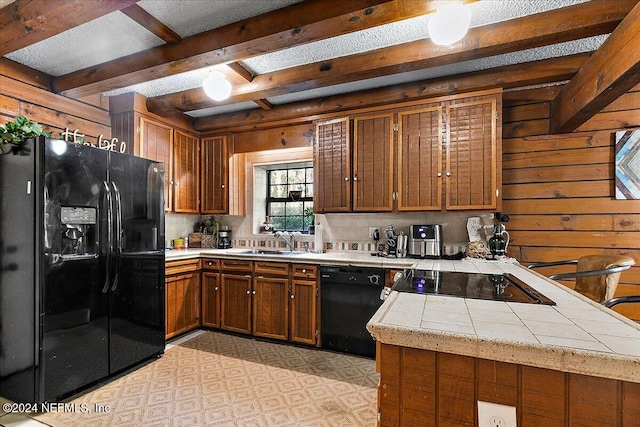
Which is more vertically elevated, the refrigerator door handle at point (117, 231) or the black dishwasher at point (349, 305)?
the refrigerator door handle at point (117, 231)

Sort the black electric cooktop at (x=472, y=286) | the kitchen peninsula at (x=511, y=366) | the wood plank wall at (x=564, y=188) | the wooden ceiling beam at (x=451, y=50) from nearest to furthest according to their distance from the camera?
the kitchen peninsula at (x=511, y=366) < the black electric cooktop at (x=472, y=286) < the wooden ceiling beam at (x=451, y=50) < the wood plank wall at (x=564, y=188)

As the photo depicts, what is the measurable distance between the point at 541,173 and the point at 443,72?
4.39 feet

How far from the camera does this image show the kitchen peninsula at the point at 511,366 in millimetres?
813

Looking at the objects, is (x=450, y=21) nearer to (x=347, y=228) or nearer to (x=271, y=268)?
(x=347, y=228)

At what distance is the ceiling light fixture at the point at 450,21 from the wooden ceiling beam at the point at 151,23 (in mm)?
1720

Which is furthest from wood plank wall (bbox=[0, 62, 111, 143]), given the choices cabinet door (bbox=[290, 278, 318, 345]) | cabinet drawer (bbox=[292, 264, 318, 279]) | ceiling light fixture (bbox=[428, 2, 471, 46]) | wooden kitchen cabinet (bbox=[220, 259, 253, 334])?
ceiling light fixture (bbox=[428, 2, 471, 46])

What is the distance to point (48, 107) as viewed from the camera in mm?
2824

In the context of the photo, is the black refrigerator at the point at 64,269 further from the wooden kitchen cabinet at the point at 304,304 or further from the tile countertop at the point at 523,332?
the tile countertop at the point at 523,332

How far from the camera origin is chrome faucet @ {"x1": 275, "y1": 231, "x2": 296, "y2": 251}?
12.3ft

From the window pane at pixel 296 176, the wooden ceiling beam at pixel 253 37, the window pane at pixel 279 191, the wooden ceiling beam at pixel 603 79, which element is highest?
the wooden ceiling beam at pixel 253 37

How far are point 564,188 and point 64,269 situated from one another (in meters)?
4.14

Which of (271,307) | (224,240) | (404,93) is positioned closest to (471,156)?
(404,93)

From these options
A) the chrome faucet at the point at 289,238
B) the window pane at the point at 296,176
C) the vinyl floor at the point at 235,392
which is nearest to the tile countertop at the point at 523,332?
the vinyl floor at the point at 235,392

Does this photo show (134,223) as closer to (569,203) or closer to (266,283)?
(266,283)
